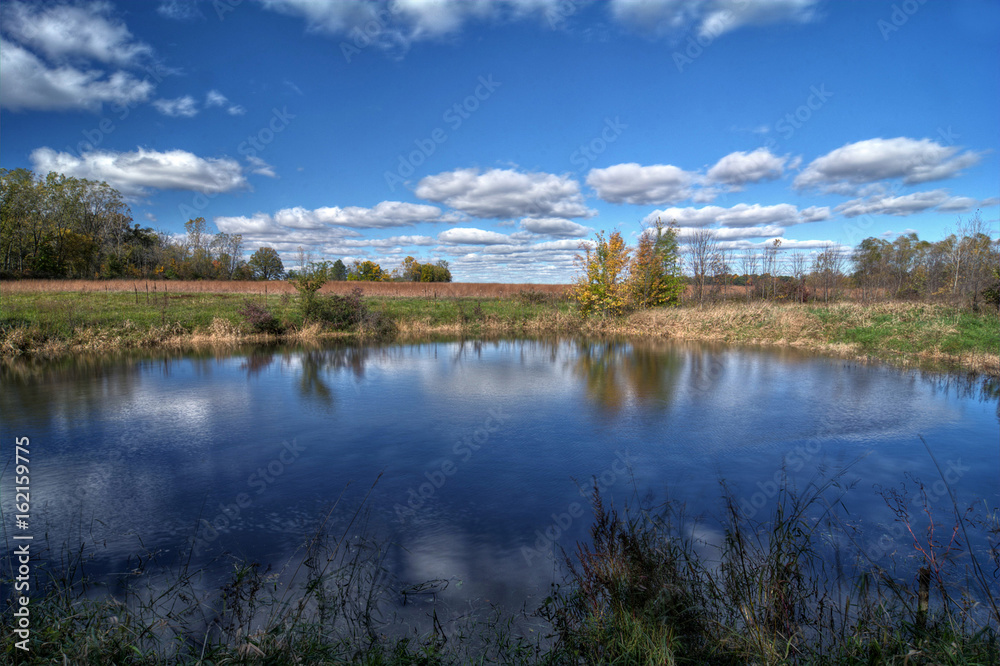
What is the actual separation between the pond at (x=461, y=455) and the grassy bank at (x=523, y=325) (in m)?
4.48

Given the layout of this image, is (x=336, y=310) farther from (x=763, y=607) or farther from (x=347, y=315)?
(x=763, y=607)

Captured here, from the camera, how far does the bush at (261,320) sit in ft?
66.7

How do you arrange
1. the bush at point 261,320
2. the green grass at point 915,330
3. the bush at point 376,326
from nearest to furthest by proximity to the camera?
the green grass at point 915,330 < the bush at point 261,320 < the bush at point 376,326

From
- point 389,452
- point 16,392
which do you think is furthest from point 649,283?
point 16,392

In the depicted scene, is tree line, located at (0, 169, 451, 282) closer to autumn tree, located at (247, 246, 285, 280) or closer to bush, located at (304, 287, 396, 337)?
autumn tree, located at (247, 246, 285, 280)

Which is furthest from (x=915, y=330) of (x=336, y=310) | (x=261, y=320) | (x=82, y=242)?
(x=82, y=242)

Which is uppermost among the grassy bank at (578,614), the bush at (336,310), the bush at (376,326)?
the bush at (336,310)

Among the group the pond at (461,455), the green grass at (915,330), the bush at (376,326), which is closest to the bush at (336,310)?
the bush at (376,326)

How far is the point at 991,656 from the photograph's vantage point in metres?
2.61

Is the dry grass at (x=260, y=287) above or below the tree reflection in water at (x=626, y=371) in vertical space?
above

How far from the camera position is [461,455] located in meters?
6.60

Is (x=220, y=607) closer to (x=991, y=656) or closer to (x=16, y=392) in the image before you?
(x=991, y=656)

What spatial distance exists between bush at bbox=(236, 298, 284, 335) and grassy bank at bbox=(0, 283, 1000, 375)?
0.77 ft

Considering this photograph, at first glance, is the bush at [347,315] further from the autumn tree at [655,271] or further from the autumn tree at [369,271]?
the autumn tree at [369,271]
